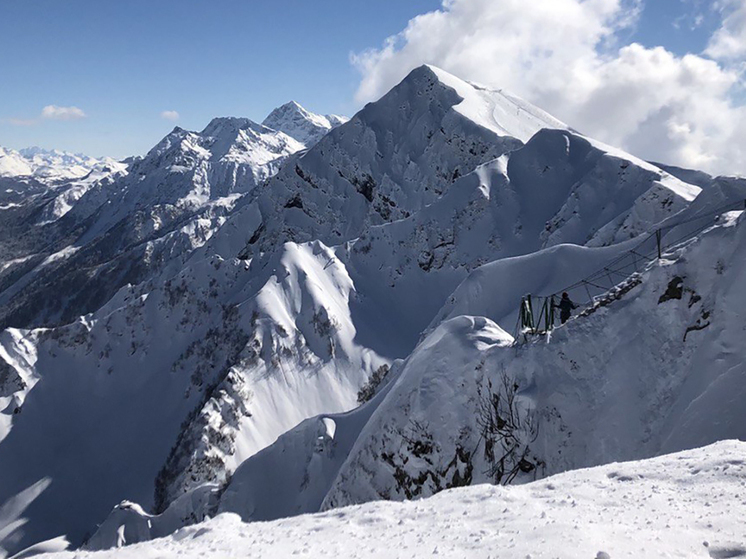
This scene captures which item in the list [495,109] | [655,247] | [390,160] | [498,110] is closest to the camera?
[655,247]

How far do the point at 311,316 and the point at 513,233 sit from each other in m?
27.1

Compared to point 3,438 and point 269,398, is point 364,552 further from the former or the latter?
point 3,438

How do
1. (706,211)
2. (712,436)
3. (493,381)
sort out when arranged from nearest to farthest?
(712,436) → (493,381) → (706,211)

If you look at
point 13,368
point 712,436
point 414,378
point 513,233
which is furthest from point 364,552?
point 13,368

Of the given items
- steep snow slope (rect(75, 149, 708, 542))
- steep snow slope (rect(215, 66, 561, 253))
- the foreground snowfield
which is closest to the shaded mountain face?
steep snow slope (rect(75, 149, 708, 542))

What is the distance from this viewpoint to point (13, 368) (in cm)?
5734

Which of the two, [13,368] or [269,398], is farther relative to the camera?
[13,368]

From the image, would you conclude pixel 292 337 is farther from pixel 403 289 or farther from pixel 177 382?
pixel 403 289

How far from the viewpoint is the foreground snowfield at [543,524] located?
26.5 ft

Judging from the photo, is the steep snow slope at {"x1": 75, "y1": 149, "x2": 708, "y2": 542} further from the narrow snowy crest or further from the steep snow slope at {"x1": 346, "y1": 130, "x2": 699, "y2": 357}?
the narrow snowy crest

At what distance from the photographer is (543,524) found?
895 centimetres

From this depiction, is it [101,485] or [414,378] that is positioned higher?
[414,378]

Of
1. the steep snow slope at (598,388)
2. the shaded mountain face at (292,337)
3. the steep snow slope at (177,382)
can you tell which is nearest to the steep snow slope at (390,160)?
the shaded mountain face at (292,337)

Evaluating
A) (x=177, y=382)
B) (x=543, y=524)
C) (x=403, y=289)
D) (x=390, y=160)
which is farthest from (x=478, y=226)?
(x=543, y=524)
